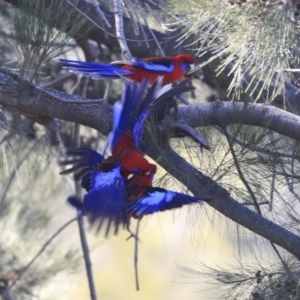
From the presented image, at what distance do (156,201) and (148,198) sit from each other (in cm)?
2

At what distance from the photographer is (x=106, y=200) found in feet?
4.99

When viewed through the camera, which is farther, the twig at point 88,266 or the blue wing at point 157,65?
the twig at point 88,266

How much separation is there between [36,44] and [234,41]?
0.45 metres

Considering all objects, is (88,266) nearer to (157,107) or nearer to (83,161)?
(83,161)

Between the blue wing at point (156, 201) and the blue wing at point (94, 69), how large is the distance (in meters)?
0.65

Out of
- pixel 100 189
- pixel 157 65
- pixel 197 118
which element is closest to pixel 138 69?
pixel 157 65

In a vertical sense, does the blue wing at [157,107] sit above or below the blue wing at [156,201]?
above

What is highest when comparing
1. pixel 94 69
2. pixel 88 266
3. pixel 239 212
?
pixel 94 69

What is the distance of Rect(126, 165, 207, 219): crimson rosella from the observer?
4.85 ft

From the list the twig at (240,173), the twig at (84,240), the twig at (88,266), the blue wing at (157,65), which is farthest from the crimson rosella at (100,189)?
the twig at (88,266)

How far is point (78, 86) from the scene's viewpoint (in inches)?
109

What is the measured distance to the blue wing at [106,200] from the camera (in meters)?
1.48

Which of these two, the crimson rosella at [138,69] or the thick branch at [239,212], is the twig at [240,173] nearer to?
the thick branch at [239,212]

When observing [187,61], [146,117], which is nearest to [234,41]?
[146,117]
